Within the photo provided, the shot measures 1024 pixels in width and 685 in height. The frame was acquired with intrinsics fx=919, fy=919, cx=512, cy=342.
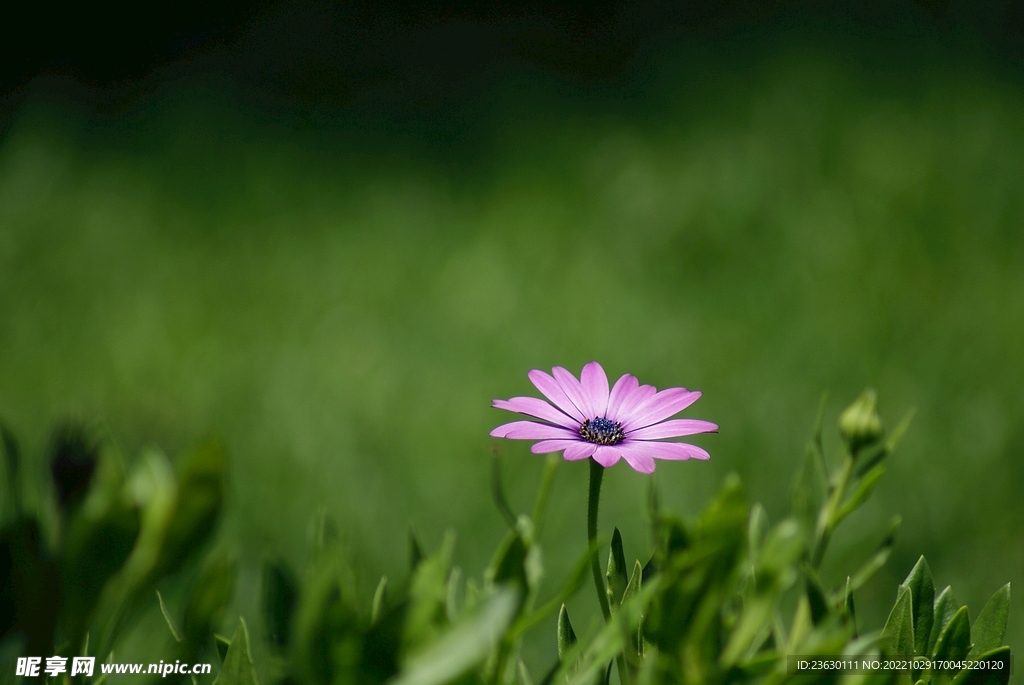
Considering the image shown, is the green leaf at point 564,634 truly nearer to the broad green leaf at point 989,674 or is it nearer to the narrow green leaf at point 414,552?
the narrow green leaf at point 414,552

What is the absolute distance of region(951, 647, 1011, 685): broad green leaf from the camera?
444 mm

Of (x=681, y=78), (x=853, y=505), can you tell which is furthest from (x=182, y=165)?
(x=853, y=505)

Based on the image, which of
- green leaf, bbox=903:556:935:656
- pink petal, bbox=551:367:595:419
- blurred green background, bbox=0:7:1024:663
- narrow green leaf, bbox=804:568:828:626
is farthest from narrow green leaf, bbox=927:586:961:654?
blurred green background, bbox=0:7:1024:663

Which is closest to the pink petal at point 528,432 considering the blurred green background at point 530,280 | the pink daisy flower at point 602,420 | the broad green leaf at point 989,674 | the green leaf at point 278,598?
the pink daisy flower at point 602,420

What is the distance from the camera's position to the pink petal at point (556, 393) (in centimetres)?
53

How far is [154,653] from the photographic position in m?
1.30

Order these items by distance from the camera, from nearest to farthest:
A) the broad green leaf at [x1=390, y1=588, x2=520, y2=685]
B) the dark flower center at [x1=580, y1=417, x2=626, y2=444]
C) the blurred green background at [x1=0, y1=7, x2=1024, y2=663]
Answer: the broad green leaf at [x1=390, y1=588, x2=520, y2=685] < the dark flower center at [x1=580, y1=417, x2=626, y2=444] < the blurred green background at [x1=0, y1=7, x2=1024, y2=663]

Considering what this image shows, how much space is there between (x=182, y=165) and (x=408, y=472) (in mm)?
1538

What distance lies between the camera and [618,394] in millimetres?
538

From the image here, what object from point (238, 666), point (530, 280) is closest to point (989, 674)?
point (238, 666)

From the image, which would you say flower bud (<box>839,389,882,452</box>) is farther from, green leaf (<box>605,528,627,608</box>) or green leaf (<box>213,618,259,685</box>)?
green leaf (<box>213,618,259,685</box>)

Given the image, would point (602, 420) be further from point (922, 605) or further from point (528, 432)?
point (922, 605)

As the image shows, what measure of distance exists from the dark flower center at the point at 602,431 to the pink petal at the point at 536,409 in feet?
0.03

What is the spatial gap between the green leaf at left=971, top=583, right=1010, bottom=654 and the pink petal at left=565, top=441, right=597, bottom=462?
0.24 meters
